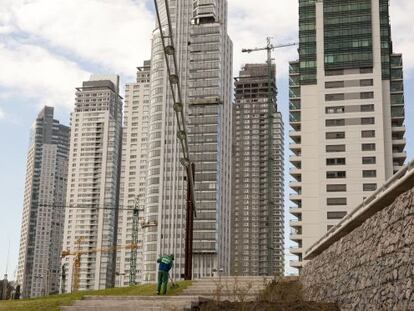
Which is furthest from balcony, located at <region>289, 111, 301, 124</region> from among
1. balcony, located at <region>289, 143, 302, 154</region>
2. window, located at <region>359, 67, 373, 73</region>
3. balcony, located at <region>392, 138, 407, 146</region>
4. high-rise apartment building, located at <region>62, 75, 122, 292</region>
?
high-rise apartment building, located at <region>62, 75, 122, 292</region>

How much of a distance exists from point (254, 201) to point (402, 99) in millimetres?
87800

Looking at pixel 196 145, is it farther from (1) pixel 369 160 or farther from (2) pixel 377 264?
(2) pixel 377 264

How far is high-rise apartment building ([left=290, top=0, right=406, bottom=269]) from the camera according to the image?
90938mm

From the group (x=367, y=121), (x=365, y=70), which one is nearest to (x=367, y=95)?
(x=365, y=70)

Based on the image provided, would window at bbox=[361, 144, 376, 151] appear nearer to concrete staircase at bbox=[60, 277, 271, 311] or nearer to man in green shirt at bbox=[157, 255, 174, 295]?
man in green shirt at bbox=[157, 255, 174, 295]

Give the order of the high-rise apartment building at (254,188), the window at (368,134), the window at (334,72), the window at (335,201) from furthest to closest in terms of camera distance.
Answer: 1. the high-rise apartment building at (254,188)
2. the window at (334,72)
3. the window at (368,134)
4. the window at (335,201)

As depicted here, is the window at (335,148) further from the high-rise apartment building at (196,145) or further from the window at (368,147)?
the high-rise apartment building at (196,145)

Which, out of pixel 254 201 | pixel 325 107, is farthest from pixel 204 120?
pixel 325 107

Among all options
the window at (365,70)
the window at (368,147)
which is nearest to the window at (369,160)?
the window at (368,147)

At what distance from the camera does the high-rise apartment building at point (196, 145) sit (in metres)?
141

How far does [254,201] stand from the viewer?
18112 centimetres

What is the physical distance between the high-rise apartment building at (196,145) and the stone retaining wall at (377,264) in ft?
395

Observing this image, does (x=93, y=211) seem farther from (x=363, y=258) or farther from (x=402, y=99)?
(x=363, y=258)

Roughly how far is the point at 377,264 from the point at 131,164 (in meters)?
171
